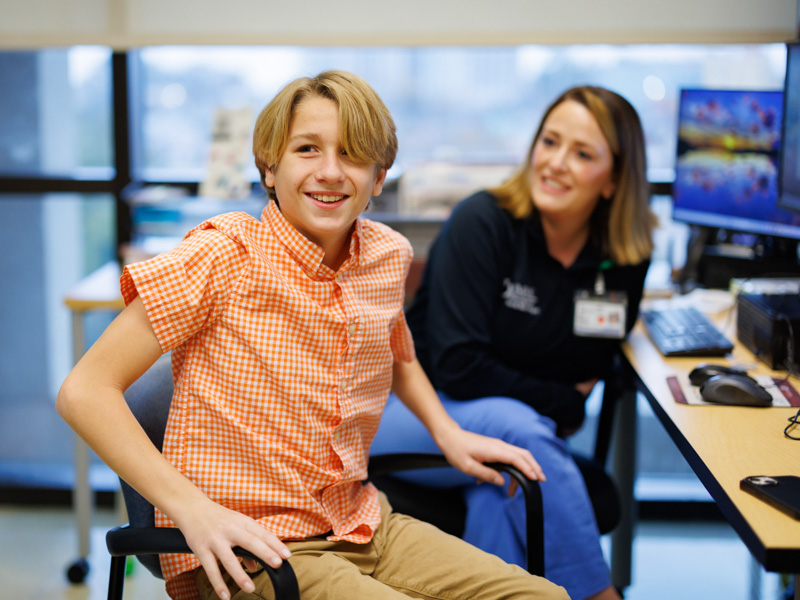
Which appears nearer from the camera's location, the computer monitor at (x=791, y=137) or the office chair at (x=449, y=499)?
the office chair at (x=449, y=499)

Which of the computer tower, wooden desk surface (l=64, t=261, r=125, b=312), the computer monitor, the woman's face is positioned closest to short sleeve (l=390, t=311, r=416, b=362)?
the woman's face

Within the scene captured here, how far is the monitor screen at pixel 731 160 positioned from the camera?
2281mm

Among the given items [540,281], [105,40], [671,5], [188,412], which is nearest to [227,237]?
[188,412]

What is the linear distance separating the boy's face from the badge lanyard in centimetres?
77

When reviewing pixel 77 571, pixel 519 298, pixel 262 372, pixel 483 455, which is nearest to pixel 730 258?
pixel 519 298

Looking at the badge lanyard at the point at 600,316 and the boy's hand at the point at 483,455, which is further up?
the badge lanyard at the point at 600,316

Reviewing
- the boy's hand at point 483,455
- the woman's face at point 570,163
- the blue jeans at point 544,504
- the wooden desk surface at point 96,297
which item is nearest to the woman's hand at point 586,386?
the blue jeans at point 544,504

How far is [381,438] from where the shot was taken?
1.75 metres

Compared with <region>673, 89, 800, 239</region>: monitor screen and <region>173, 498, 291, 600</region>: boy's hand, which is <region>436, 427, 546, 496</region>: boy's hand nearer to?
<region>173, 498, 291, 600</region>: boy's hand

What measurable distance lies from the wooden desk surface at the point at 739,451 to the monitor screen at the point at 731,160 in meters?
0.63

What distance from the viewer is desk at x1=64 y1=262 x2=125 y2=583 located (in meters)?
2.23

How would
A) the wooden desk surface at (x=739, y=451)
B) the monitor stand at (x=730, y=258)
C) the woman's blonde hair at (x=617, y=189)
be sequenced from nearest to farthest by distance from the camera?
the wooden desk surface at (x=739, y=451), the woman's blonde hair at (x=617, y=189), the monitor stand at (x=730, y=258)

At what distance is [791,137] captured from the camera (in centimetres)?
200

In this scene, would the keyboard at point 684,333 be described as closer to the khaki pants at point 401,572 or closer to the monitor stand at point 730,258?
the monitor stand at point 730,258
